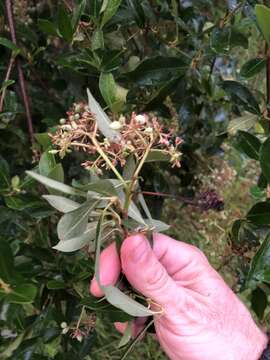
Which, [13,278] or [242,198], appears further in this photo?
[242,198]

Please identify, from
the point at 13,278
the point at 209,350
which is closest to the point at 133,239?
the point at 13,278

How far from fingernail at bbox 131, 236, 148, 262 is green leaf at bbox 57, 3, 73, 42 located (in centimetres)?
40

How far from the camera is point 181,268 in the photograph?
985mm

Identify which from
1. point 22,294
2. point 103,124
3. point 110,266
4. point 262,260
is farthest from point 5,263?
point 262,260

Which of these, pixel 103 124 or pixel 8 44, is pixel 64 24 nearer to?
pixel 8 44

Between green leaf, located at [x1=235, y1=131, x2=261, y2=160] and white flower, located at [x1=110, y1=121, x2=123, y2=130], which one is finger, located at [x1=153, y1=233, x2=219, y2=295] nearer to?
green leaf, located at [x1=235, y1=131, x2=261, y2=160]

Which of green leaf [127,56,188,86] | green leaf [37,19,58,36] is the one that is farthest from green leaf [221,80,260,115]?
green leaf [37,19,58,36]

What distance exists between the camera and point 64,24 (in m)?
0.91

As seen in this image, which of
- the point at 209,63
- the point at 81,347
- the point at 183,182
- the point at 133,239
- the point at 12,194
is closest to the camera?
the point at 133,239

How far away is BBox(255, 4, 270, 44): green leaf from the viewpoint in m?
0.79

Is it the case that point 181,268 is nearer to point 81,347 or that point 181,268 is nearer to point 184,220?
point 81,347

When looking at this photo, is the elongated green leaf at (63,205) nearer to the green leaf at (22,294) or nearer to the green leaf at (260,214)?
the green leaf at (22,294)

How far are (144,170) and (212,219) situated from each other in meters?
0.24

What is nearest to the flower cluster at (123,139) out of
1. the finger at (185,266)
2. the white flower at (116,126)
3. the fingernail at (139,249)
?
the white flower at (116,126)
